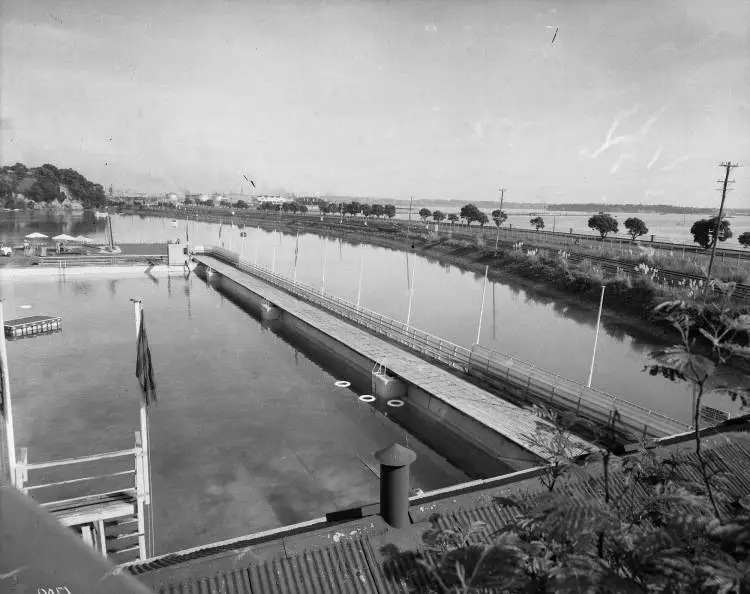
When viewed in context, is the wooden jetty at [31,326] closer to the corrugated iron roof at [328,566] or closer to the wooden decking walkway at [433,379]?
the wooden decking walkway at [433,379]

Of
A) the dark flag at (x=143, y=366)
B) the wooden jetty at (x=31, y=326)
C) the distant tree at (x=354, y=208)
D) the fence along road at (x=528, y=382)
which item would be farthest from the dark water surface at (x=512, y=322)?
the distant tree at (x=354, y=208)

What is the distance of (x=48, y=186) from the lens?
4272 inches

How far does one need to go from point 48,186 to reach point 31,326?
110 metres

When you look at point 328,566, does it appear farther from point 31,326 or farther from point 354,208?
point 354,208

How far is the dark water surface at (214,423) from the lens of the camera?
874 centimetres

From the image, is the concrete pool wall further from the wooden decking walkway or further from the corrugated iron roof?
the corrugated iron roof

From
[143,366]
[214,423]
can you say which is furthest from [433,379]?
[143,366]

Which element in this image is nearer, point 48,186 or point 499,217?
point 499,217

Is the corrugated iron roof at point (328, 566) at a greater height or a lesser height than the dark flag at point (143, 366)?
lesser

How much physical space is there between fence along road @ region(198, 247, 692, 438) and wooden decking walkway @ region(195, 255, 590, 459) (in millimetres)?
438

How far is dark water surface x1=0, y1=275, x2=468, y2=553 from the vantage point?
8.74 metres

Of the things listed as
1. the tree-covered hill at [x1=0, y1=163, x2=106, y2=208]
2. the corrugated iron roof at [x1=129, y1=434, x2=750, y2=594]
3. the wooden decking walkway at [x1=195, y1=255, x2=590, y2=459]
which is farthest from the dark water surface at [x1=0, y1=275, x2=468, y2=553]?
the tree-covered hill at [x1=0, y1=163, x2=106, y2=208]

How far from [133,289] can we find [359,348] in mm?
18084

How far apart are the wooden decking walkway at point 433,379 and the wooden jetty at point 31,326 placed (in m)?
8.16
